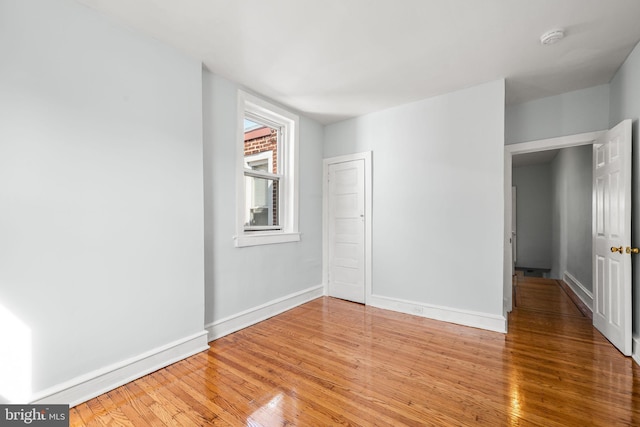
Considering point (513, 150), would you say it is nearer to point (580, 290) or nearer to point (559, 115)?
point (559, 115)

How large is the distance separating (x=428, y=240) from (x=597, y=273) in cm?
172

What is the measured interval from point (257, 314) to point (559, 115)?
4.30 meters

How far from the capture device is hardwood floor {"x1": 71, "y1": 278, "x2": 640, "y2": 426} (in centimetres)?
175

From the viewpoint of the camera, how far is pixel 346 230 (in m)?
4.27

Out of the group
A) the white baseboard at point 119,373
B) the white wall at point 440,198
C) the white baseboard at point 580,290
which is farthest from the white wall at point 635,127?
the white baseboard at point 119,373

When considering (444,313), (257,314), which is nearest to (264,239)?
(257,314)

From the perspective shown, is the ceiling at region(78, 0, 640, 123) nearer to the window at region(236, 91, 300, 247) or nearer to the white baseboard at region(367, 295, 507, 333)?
the window at region(236, 91, 300, 247)

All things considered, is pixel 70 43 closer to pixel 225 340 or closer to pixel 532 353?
pixel 225 340

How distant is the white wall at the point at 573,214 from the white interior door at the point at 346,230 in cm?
335

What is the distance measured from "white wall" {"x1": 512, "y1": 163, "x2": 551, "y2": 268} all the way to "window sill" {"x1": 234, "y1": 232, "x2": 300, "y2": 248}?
6.10 metres

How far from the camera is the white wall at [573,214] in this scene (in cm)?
448

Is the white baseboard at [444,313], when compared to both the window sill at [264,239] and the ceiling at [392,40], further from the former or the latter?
the ceiling at [392,40]

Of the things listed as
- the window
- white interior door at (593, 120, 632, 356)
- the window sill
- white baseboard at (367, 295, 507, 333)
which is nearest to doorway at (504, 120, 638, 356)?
white interior door at (593, 120, 632, 356)

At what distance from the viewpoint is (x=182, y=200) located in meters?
2.52
